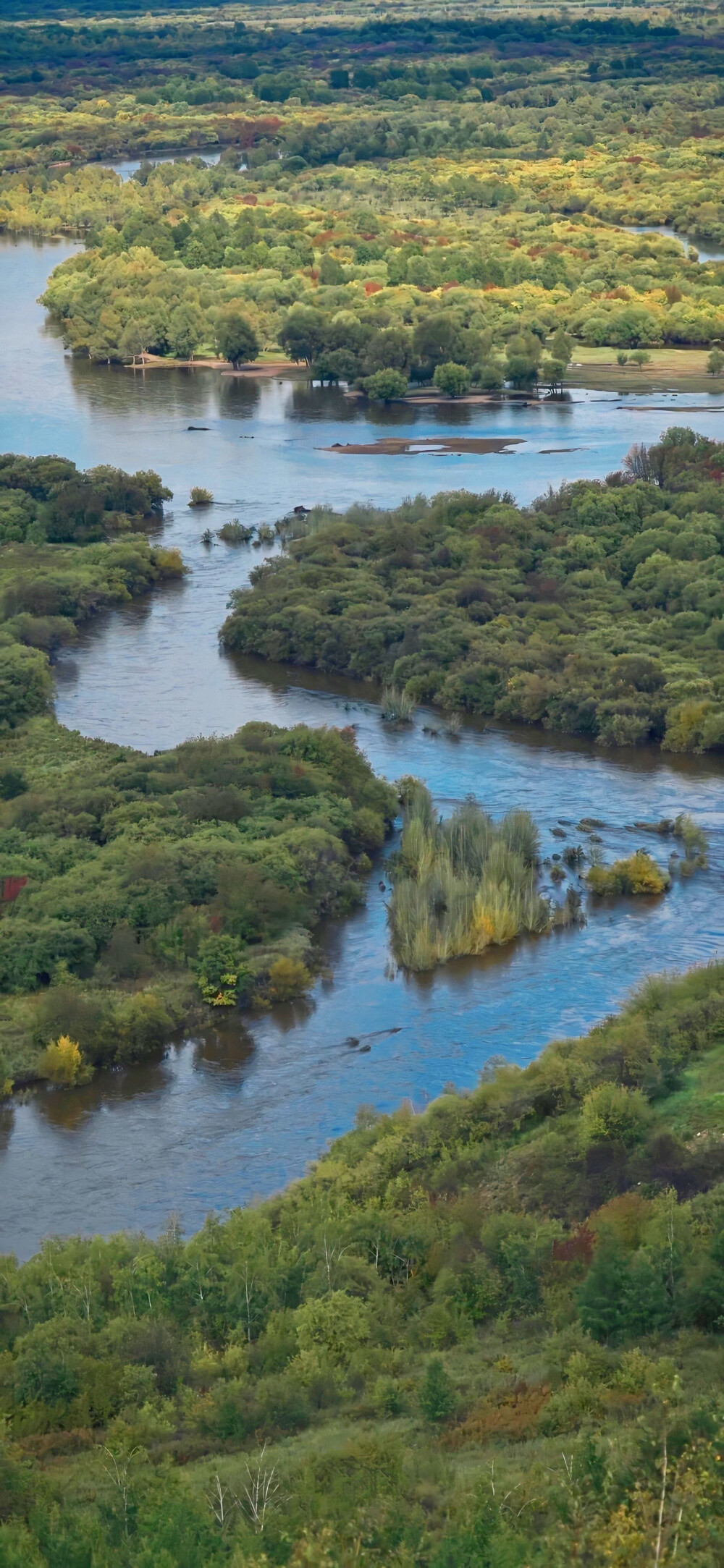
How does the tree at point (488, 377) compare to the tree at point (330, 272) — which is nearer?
the tree at point (488, 377)

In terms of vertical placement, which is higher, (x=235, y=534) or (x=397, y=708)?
(x=235, y=534)

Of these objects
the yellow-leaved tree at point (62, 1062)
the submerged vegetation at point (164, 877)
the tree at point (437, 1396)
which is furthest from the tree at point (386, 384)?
the tree at point (437, 1396)

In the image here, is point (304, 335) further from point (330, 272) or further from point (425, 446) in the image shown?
point (425, 446)

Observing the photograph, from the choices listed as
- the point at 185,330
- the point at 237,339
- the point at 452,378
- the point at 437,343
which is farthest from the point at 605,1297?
the point at 185,330

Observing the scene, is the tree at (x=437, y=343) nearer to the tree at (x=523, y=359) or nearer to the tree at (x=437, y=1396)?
the tree at (x=523, y=359)

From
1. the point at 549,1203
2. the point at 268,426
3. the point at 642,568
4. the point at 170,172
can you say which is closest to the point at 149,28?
the point at 170,172

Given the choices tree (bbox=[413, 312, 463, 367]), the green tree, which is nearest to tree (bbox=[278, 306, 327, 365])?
tree (bbox=[413, 312, 463, 367])
